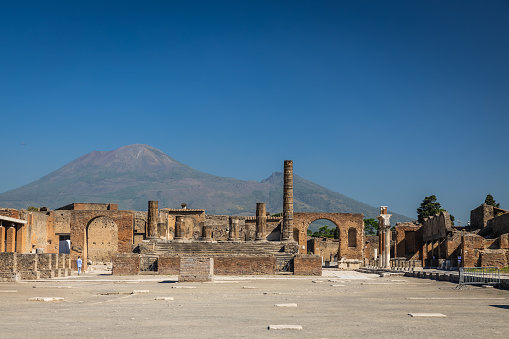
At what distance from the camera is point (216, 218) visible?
6009 centimetres

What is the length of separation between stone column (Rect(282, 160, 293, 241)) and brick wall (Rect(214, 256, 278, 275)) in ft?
40.6

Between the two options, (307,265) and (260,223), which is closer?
(307,265)

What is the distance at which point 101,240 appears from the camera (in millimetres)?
59375

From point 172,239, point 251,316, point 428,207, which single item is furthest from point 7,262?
point 428,207

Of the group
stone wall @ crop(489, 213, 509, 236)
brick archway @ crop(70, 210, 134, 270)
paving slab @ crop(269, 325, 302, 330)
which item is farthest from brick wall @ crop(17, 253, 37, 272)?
stone wall @ crop(489, 213, 509, 236)

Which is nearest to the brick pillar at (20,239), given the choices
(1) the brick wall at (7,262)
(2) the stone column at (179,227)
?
(2) the stone column at (179,227)

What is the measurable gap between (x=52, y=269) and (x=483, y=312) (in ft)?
69.4

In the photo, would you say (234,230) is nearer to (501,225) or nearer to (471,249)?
(471,249)

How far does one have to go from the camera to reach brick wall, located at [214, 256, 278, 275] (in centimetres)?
3062

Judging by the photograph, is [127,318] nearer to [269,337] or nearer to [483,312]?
A: [269,337]

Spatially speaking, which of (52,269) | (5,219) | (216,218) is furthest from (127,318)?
(216,218)

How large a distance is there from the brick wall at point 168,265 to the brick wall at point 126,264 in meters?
1.18

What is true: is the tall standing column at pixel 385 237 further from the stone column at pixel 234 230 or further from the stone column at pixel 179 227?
the stone column at pixel 179 227

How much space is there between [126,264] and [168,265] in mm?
2230
